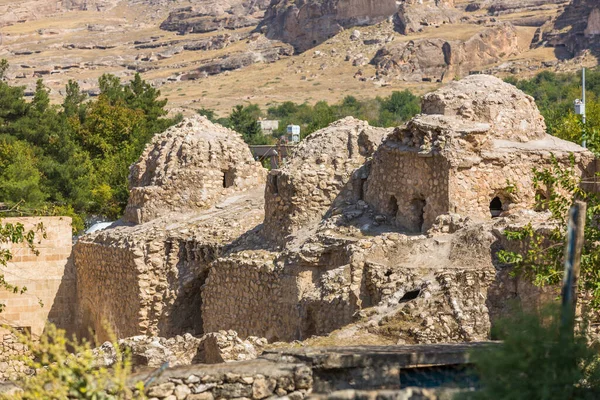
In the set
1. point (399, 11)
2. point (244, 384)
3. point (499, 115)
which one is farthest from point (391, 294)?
point (399, 11)

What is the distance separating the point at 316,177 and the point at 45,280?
24.5 feet

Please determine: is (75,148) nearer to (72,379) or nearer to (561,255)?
(561,255)

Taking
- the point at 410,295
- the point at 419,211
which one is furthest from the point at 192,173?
the point at 410,295

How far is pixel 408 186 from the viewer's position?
17438 mm

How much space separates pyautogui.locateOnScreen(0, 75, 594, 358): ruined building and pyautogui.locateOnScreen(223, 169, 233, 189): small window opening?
0.9 inches

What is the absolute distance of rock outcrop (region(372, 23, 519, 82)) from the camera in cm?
10831

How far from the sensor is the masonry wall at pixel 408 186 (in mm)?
16875

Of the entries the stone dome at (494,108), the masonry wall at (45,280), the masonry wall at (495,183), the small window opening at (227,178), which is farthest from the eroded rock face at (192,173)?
the masonry wall at (495,183)

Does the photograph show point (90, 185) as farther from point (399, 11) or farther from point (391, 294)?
point (399, 11)

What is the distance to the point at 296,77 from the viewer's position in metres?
118

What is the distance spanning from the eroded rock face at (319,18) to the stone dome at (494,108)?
113 m

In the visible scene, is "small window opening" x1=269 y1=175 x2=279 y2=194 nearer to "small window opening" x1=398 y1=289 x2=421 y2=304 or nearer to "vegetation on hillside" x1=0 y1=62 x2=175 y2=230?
"small window opening" x1=398 y1=289 x2=421 y2=304

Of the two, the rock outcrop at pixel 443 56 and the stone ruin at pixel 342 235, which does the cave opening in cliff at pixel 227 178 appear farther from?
the rock outcrop at pixel 443 56

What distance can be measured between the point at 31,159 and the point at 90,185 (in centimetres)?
294
